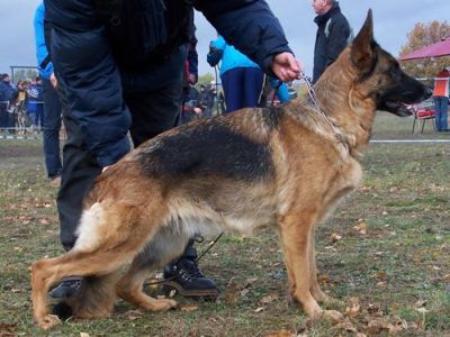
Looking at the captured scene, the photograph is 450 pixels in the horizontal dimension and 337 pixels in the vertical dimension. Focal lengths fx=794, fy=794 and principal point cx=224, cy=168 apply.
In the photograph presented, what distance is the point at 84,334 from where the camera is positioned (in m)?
4.24

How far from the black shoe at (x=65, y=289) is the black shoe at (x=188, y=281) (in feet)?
2.14

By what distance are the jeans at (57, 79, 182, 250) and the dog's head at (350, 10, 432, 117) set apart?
1.24 m

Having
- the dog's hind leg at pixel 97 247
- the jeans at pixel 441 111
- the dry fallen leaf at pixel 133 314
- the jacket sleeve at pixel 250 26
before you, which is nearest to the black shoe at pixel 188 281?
the dry fallen leaf at pixel 133 314

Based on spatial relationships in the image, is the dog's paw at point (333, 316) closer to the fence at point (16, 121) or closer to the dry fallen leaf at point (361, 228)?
the dry fallen leaf at point (361, 228)

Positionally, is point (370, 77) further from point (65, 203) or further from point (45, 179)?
point (45, 179)

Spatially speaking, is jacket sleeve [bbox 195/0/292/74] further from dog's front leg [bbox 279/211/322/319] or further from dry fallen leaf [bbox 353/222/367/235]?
dry fallen leaf [bbox 353/222/367/235]

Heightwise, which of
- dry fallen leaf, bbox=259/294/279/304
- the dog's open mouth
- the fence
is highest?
the dog's open mouth

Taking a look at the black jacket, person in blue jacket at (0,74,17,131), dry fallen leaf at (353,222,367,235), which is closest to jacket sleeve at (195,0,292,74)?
dry fallen leaf at (353,222,367,235)

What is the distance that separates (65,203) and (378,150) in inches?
466

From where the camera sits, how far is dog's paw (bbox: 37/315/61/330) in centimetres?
436

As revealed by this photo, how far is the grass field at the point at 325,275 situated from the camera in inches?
170

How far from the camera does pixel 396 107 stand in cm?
501

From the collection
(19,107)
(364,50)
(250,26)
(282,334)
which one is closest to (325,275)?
(282,334)

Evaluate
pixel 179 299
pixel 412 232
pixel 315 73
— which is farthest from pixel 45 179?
pixel 179 299
